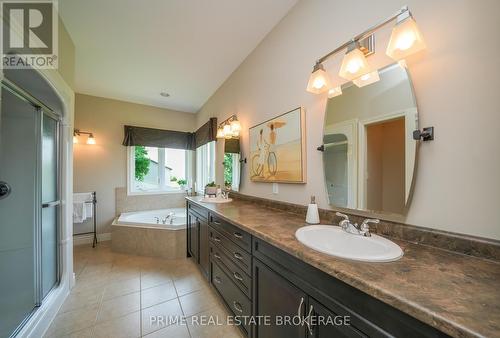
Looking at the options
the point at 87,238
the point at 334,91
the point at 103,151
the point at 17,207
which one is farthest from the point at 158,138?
the point at 334,91

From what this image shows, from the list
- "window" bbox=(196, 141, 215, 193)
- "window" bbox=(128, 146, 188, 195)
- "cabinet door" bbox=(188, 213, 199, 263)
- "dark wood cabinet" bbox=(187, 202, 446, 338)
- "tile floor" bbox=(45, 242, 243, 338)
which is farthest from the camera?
"window" bbox=(128, 146, 188, 195)

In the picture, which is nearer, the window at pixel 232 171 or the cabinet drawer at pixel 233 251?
the cabinet drawer at pixel 233 251

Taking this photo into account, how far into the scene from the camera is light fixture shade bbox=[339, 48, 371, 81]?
1089 mm

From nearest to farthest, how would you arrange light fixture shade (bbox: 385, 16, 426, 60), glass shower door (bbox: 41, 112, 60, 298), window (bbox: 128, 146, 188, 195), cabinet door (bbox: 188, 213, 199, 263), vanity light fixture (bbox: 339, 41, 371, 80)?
light fixture shade (bbox: 385, 16, 426, 60) < vanity light fixture (bbox: 339, 41, 371, 80) < glass shower door (bbox: 41, 112, 60, 298) < cabinet door (bbox: 188, 213, 199, 263) < window (bbox: 128, 146, 188, 195)

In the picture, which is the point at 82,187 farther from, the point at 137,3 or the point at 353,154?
the point at 353,154

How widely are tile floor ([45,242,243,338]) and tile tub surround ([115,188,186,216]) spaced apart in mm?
1166

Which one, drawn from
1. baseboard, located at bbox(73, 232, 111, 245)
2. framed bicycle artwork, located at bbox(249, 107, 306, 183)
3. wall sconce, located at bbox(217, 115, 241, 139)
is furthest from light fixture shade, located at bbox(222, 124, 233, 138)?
baseboard, located at bbox(73, 232, 111, 245)

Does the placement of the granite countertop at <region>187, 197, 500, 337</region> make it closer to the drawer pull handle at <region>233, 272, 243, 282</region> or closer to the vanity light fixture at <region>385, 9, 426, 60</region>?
the drawer pull handle at <region>233, 272, 243, 282</region>

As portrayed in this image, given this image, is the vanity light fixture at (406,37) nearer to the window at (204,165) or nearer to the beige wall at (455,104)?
the beige wall at (455,104)

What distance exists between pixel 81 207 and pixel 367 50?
4101 mm

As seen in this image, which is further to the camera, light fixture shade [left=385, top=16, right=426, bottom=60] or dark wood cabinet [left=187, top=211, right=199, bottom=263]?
dark wood cabinet [left=187, top=211, right=199, bottom=263]

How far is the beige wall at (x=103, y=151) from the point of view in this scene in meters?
3.45

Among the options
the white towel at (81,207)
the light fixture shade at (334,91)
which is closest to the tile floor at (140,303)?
the white towel at (81,207)

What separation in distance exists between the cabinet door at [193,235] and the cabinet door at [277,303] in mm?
1379
